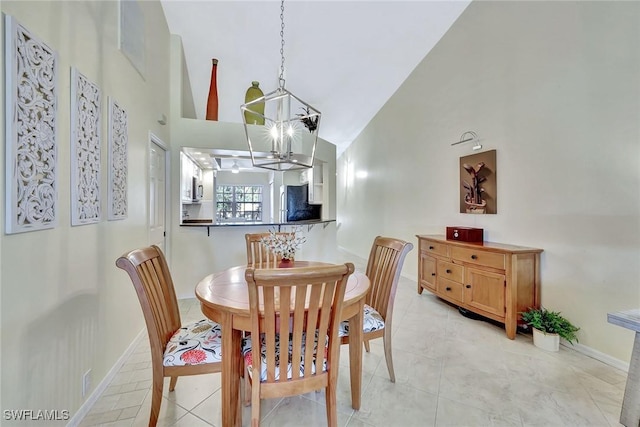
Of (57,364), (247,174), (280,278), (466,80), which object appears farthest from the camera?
(247,174)

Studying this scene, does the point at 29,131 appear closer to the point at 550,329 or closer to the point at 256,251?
the point at 256,251

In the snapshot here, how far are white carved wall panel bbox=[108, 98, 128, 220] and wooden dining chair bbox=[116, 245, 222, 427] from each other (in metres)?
0.74

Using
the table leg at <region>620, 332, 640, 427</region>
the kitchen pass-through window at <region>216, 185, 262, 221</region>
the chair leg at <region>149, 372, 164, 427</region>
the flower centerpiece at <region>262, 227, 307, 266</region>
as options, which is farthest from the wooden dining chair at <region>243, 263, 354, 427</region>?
the kitchen pass-through window at <region>216, 185, 262, 221</region>

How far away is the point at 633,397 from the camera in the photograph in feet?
4.83

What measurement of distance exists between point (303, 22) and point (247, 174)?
4.32 m

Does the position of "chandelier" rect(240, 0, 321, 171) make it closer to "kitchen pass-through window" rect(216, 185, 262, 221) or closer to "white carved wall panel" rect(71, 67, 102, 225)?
"white carved wall panel" rect(71, 67, 102, 225)

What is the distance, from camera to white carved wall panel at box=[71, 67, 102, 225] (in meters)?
1.49

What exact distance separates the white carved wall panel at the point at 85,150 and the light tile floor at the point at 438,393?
4.00ft

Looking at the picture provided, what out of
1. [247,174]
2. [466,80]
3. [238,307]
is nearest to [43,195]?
[238,307]

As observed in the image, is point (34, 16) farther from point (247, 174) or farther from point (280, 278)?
point (247, 174)

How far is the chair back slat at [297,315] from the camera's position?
→ 1063 millimetres

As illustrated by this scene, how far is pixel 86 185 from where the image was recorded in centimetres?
162

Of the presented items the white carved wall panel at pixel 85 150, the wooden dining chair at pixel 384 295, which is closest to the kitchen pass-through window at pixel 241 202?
the white carved wall panel at pixel 85 150

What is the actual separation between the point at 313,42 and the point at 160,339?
399cm
